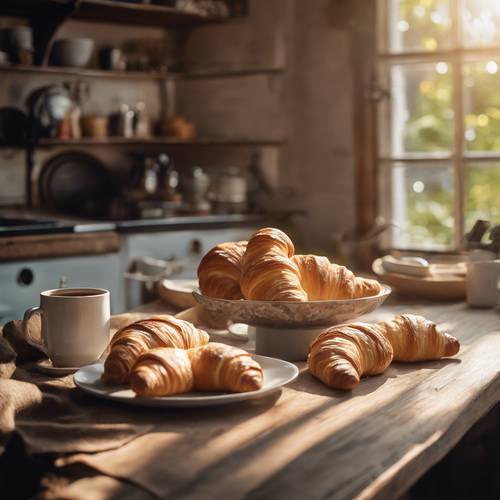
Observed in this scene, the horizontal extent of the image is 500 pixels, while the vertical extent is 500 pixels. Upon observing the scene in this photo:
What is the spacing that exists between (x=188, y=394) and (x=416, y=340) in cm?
45

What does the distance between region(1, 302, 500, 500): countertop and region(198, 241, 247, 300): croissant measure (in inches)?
7.7

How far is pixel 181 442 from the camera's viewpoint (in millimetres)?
1046

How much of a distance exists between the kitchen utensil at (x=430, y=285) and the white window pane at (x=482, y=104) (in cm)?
161

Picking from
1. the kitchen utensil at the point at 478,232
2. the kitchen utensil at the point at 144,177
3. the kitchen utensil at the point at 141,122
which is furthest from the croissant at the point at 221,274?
the kitchen utensil at the point at 141,122

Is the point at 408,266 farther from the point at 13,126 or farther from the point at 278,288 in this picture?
the point at 13,126

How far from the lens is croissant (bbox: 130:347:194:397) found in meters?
1.14

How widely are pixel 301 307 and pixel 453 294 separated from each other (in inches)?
33.2

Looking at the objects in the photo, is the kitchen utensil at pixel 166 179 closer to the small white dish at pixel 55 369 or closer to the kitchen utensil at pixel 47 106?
the kitchen utensil at pixel 47 106

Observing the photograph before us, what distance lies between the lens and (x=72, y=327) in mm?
1359

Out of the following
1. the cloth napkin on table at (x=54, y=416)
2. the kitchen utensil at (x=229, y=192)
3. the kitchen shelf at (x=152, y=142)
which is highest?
the kitchen shelf at (x=152, y=142)

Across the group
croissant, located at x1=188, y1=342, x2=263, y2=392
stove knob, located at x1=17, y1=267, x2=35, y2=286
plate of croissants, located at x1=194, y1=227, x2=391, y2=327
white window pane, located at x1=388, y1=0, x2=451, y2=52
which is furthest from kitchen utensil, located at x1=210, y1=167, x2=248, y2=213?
croissant, located at x1=188, y1=342, x2=263, y2=392

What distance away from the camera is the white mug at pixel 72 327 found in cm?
135

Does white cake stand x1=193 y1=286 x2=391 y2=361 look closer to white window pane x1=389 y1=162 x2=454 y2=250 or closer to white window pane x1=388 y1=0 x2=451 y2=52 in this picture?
white window pane x1=389 y1=162 x2=454 y2=250

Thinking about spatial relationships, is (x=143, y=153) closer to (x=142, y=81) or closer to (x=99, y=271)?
(x=142, y=81)
